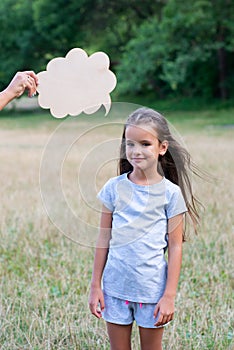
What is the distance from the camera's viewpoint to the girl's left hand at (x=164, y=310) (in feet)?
7.66

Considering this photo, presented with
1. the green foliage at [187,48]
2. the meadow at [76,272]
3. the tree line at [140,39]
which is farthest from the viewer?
the tree line at [140,39]

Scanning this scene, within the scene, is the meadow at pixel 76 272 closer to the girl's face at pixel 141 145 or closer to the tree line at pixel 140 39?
the girl's face at pixel 141 145

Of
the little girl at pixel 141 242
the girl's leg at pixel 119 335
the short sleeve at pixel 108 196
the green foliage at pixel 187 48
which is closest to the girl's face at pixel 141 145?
the little girl at pixel 141 242

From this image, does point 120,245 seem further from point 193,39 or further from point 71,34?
point 71,34

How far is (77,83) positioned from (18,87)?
0.25m

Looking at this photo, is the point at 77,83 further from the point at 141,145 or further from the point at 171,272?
the point at 171,272

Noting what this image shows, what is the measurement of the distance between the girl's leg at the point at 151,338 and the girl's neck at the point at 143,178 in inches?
22.8

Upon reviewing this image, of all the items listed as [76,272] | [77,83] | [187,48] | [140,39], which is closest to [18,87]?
[77,83]

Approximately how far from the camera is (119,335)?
8.05 feet

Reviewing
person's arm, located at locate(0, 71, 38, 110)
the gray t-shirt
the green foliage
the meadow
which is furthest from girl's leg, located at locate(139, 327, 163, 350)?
→ the green foliage

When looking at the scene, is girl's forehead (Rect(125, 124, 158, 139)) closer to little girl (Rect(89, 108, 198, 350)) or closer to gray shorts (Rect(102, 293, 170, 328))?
little girl (Rect(89, 108, 198, 350))

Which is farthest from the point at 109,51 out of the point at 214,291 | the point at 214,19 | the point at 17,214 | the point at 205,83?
the point at 214,291

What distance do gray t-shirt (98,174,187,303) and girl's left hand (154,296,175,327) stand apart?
3 cm

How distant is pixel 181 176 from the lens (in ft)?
8.50
